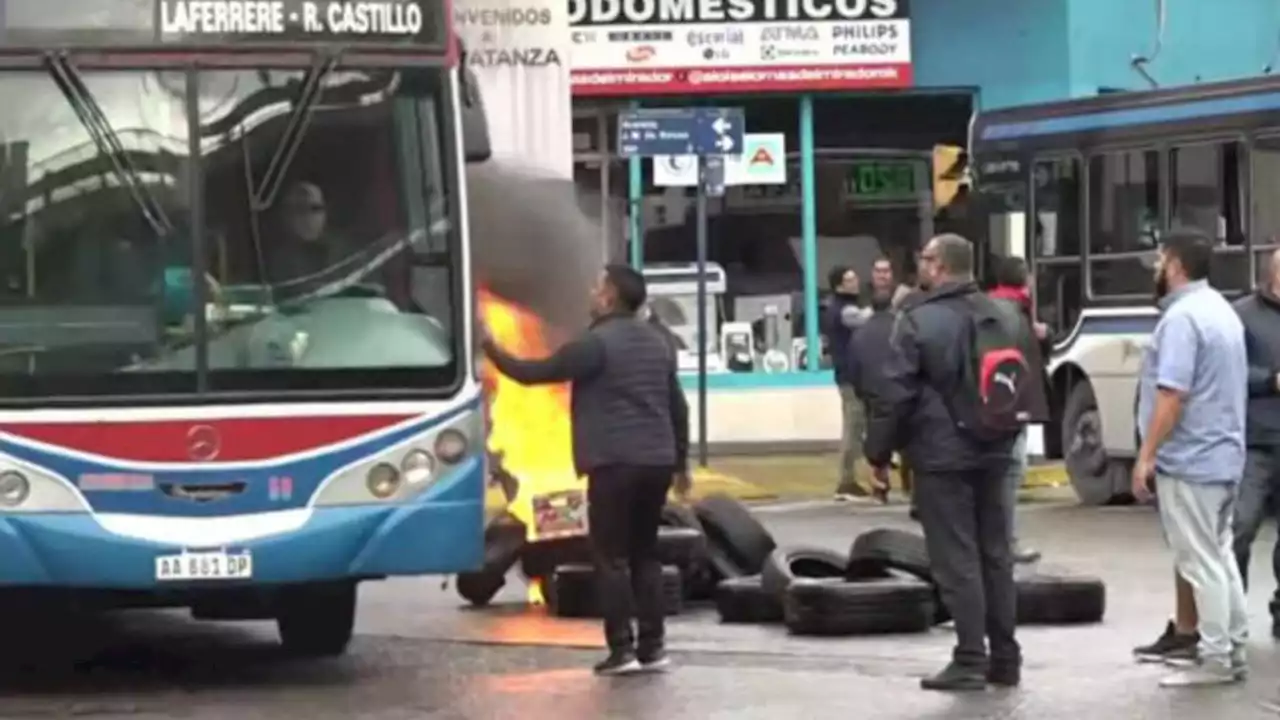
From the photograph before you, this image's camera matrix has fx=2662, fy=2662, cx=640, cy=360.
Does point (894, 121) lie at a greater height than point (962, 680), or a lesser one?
greater

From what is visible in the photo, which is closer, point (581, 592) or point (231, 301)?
point (231, 301)

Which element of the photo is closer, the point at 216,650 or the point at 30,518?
the point at 30,518

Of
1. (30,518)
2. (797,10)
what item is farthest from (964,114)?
(30,518)

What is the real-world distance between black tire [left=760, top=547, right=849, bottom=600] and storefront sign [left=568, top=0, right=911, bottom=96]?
47.8ft

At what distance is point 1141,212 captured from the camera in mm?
20797

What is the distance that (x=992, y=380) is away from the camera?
35.0ft

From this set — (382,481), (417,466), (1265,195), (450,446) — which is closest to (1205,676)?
(450,446)

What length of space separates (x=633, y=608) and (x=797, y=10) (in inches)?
664

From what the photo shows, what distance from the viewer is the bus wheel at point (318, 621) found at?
12.4 meters

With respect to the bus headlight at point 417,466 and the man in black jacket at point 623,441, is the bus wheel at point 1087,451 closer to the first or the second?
the man in black jacket at point 623,441

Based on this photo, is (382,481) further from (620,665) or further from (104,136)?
(104,136)

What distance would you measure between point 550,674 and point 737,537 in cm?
251

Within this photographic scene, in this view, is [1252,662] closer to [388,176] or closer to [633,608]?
[633,608]

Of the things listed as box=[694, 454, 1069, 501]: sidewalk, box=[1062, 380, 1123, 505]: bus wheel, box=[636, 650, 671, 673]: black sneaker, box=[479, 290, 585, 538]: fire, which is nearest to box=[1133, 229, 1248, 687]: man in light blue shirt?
box=[636, 650, 671, 673]: black sneaker
